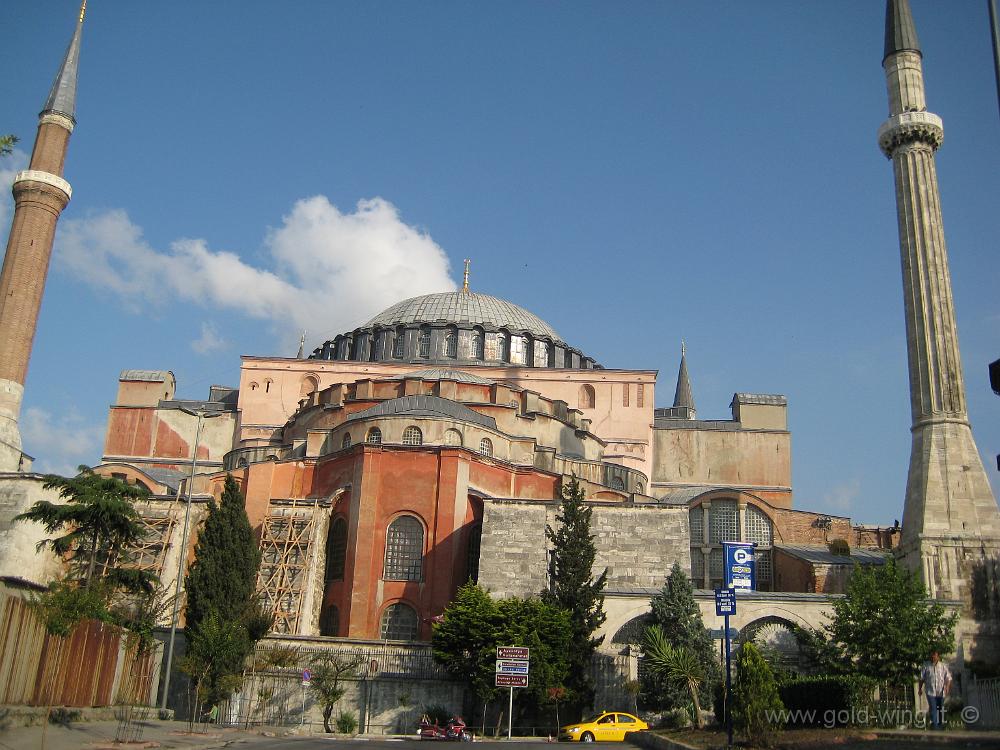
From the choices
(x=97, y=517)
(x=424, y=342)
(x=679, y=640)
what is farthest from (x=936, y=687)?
(x=424, y=342)

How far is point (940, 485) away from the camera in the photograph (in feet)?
81.3

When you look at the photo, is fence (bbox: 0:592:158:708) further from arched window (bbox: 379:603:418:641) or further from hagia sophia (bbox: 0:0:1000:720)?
arched window (bbox: 379:603:418:641)

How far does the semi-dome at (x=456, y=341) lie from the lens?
4247 cm

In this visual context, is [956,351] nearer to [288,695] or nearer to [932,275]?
[932,275]

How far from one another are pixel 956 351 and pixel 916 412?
6.33 ft

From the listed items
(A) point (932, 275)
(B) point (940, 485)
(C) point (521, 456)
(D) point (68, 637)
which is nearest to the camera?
(D) point (68, 637)

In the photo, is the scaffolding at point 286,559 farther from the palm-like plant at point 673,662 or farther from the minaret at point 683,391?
the minaret at point 683,391

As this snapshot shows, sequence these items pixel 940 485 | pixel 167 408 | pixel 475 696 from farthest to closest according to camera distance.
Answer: pixel 167 408
pixel 940 485
pixel 475 696

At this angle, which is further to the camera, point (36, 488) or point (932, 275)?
point (36, 488)

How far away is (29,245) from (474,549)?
17707 mm

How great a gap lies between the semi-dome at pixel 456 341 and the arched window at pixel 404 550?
13.4 m

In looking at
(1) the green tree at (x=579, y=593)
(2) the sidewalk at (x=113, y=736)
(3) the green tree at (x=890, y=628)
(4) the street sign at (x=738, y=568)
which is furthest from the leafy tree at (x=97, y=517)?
(3) the green tree at (x=890, y=628)

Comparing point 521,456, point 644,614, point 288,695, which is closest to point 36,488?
point 288,695

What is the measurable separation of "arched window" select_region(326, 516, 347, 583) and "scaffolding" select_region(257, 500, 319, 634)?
27.9 inches
